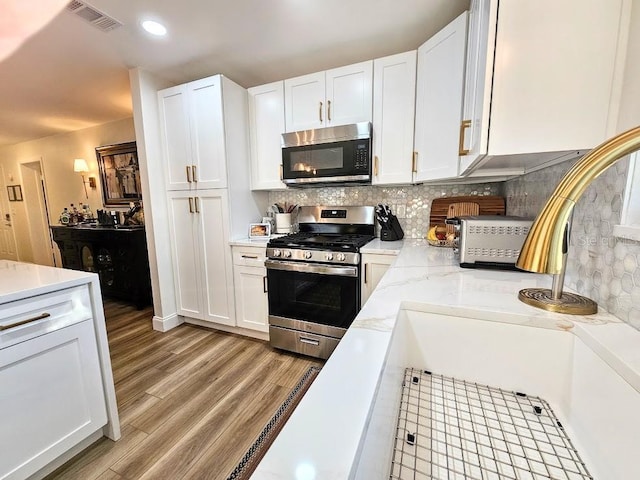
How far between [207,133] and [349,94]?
1.22m

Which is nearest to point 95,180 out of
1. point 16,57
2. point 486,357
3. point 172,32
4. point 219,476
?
point 16,57

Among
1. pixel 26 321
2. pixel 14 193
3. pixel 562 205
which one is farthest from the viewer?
pixel 14 193

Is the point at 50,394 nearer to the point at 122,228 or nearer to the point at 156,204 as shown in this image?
the point at 156,204

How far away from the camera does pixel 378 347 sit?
564mm

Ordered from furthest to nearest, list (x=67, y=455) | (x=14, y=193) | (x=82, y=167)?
(x=14, y=193) < (x=82, y=167) < (x=67, y=455)

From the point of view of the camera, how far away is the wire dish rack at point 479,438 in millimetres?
488

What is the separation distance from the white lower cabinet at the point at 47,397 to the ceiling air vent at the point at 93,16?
1776 mm

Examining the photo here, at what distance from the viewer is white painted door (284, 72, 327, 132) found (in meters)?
2.19

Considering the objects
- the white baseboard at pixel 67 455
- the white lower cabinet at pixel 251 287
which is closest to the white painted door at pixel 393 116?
the white lower cabinet at pixel 251 287

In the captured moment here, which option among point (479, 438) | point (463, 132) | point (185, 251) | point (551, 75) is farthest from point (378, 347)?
point (185, 251)

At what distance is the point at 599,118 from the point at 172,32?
2.34 metres

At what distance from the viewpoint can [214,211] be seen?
7.79 ft

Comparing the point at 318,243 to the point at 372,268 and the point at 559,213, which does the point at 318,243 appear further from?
the point at 559,213

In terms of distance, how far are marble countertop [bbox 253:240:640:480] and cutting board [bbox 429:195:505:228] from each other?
92 cm
